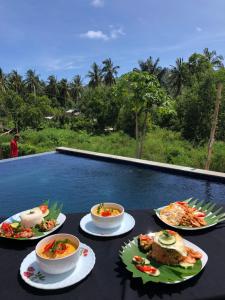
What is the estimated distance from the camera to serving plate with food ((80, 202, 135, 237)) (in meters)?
2.08

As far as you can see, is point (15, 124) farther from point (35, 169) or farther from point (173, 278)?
point (173, 278)

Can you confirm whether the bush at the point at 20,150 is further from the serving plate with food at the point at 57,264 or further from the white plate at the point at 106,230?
the serving plate with food at the point at 57,264

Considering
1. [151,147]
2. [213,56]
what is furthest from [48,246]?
[213,56]

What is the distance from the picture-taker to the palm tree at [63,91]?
140 ft

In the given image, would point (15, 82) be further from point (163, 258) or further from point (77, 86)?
point (163, 258)

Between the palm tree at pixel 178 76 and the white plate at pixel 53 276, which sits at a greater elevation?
the palm tree at pixel 178 76

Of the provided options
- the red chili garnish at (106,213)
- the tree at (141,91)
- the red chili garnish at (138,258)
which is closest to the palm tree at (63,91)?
the tree at (141,91)

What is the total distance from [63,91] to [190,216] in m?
42.8

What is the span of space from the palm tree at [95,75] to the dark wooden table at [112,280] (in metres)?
37.9

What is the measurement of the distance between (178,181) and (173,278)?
4.86 metres

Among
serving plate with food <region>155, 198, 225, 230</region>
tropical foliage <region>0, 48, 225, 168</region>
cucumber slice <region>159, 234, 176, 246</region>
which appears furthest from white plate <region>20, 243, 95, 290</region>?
→ tropical foliage <region>0, 48, 225, 168</region>

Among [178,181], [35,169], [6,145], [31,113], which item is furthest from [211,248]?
[31,113]

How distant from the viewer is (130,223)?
7.22 feet

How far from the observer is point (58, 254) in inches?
65.2
